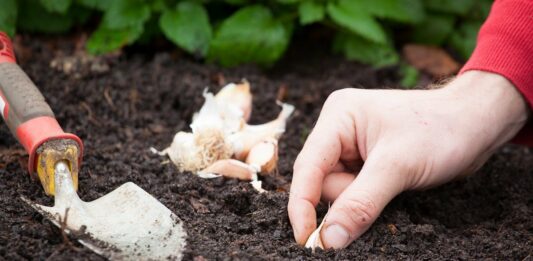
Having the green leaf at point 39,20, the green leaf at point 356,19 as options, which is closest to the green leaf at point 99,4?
the green leaf at point 39,20

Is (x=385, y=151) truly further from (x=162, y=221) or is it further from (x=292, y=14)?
(x=292, y=14)

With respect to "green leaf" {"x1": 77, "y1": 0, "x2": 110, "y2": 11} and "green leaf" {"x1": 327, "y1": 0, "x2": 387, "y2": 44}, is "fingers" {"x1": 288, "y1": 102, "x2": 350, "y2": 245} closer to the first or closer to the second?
"green leaf" {"x1": 327, "y1": 0, "x2": 387, "y2": 44}

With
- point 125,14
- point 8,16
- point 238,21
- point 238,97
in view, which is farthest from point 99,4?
point 238,97

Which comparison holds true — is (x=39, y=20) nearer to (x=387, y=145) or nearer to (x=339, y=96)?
(x=339, y=96)

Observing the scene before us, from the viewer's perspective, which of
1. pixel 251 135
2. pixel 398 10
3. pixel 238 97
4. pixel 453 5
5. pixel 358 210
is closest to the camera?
pixel 358 210

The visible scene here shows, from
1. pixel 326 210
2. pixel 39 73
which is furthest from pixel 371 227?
pixel 39 73

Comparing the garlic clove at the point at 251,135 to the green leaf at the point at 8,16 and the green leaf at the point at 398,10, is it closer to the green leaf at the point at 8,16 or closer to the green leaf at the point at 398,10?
the green leaf at the point at 398,10
